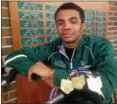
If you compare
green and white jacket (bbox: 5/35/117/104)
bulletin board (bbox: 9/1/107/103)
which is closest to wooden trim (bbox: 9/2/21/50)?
bulletin board (bbox: 9/1/107/103)

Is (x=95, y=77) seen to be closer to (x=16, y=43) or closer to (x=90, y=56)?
(x=90, y=56)

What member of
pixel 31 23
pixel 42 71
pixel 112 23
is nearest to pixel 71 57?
pixel 42 71

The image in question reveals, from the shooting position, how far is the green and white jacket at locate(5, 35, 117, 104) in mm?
1071

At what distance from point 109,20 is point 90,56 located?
1.50m

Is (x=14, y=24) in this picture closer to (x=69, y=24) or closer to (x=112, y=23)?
(x=69, y=24)

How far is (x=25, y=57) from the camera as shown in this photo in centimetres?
132

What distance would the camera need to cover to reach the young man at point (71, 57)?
1071 millimetres

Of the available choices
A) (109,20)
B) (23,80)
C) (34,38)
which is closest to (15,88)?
(23,80)

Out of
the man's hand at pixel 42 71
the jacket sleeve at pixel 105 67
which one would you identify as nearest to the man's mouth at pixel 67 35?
the jacket sleeve at pixel 105 67

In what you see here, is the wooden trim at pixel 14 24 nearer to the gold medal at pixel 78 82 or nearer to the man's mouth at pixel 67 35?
the man's mouth at pixel 67 35

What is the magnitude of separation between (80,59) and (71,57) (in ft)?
0.21

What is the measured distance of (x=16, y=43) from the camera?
5.10ft

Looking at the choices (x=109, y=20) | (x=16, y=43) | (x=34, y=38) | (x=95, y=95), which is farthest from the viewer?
(x=109, y=20)

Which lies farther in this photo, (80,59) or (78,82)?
(80,59)
